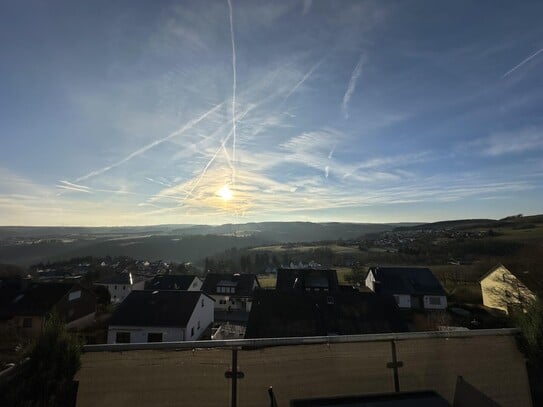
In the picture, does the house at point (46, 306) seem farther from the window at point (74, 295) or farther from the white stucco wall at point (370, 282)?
the white stucco wall at point (370, 282)

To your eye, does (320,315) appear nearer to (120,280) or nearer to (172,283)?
(172,283)

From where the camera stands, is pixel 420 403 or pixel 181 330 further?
pixel 181 330

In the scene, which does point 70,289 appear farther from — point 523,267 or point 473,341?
point 523,267

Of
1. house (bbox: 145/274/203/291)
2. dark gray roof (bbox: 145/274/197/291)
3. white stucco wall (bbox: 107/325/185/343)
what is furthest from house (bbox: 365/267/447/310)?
white stucco wall (bbox: 107/325/185/343)

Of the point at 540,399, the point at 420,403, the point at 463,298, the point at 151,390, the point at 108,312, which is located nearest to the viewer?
the point at 420,403

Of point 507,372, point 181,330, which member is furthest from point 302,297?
point 507,372

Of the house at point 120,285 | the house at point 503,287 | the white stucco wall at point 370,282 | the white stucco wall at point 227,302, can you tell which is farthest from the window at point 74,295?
the house at point 503,287

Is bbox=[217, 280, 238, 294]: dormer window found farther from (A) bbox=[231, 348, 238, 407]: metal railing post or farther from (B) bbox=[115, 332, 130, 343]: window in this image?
(A) bbox=[231, 348, 238, 407]: metal railing post
